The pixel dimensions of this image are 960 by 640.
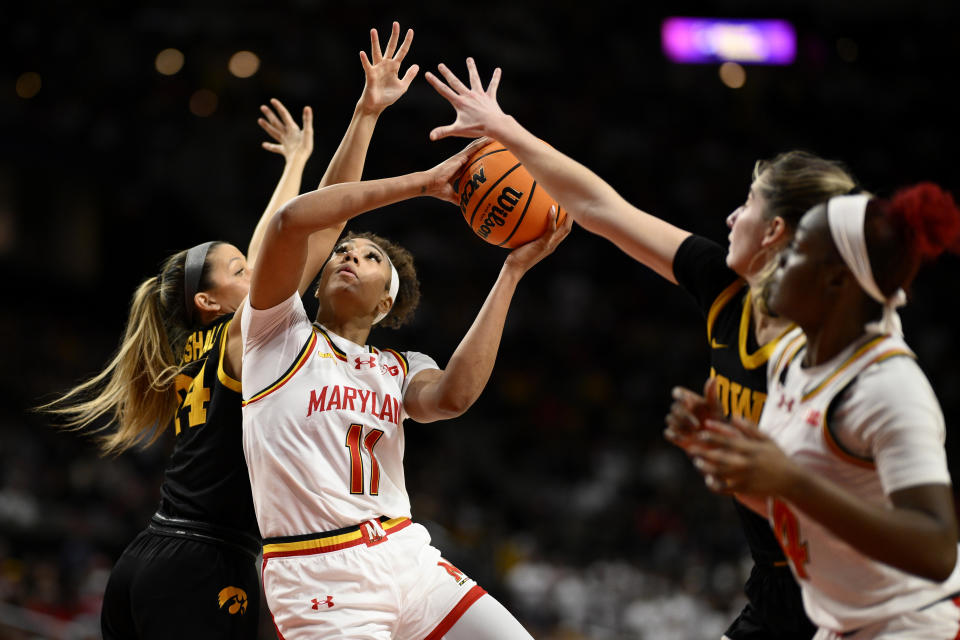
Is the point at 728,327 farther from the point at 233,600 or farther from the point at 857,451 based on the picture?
the point at 233,600

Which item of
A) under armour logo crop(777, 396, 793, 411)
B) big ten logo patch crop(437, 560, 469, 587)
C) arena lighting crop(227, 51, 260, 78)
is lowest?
big ten logo patch crop(437, 560, 469, 587)

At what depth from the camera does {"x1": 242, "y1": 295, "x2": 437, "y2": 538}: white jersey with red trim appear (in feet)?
11.1

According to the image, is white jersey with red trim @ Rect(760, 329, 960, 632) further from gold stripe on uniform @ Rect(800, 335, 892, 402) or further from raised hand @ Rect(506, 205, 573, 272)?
raised hand @ Rect(506, 205, 573, 272)

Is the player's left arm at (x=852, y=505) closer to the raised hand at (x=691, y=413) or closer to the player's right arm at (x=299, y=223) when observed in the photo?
the raised hand at (x=691, y=413)

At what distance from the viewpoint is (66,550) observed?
10.0 metres

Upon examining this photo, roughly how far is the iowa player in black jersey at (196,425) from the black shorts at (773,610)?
6.03 ft

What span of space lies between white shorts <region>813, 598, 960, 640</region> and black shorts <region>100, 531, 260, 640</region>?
227cm

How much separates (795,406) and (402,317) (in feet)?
6.64

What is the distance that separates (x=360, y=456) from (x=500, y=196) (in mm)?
1115

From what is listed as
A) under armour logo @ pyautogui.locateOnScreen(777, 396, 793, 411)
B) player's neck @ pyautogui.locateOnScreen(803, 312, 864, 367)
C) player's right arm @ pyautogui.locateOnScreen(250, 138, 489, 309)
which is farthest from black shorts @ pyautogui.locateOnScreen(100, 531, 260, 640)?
player's neck @ pyautogui.locateOnScreen(803, 312, 864, 367)

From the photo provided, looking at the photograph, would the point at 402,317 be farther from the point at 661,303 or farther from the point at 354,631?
the point at 661,303

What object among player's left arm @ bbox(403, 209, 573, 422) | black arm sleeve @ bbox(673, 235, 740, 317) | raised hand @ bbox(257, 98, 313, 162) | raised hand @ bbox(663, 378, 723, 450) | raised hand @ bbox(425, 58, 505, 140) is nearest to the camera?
raised hand @ bbox(663, 378, 723, 450)

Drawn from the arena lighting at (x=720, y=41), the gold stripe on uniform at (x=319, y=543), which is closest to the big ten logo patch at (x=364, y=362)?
the gold stripe on uniform at (x=319, y=543)

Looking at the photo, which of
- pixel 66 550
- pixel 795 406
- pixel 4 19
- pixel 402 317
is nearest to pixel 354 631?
pixel 402 317
